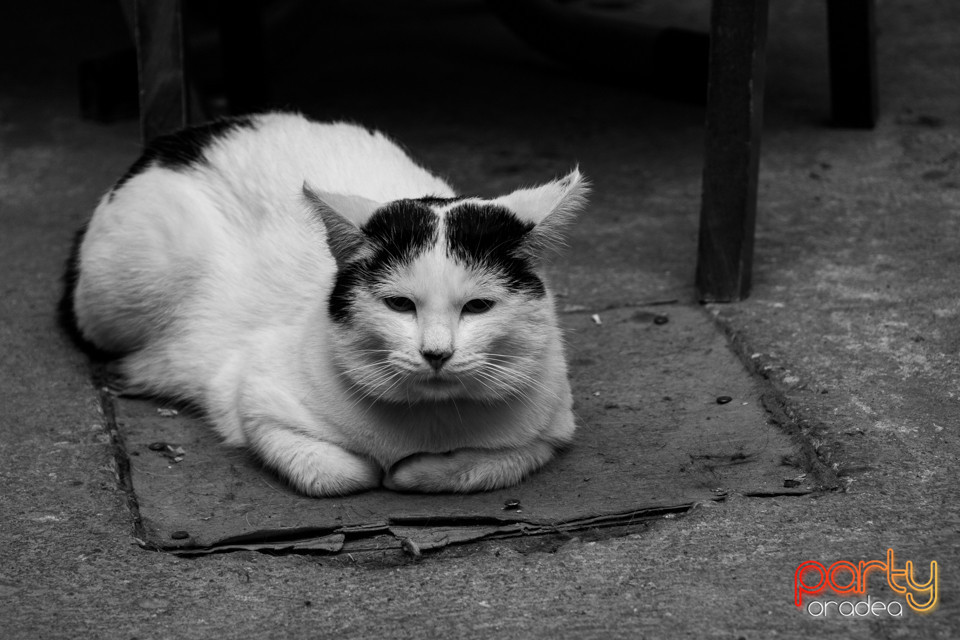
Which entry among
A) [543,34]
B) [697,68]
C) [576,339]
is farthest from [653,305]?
[543,34]

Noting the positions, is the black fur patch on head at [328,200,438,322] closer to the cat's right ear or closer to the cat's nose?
the cat's right ear

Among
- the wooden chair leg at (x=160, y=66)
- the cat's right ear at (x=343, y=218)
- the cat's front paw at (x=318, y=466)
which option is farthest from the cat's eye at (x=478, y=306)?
the wooden chair leg at (x=160, y=66)

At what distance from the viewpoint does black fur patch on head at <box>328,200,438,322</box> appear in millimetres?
2814

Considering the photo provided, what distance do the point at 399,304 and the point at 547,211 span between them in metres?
0.42

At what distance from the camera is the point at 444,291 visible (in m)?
2.76

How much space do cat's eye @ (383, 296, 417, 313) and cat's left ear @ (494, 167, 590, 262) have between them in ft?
0.99

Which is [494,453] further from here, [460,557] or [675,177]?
A: [675,177]

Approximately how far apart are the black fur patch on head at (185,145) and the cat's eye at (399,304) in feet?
4.01

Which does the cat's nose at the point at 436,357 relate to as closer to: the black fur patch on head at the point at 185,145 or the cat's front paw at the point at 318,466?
the cat's front paw at the point at 318,466

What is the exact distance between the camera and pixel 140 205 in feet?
12.2

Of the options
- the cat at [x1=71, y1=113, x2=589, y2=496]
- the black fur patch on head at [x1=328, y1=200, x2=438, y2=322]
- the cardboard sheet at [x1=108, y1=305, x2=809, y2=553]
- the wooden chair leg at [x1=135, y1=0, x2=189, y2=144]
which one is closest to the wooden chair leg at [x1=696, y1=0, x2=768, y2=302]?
the cardboard sheet at [x1=108, y1=305, x2=809, y2=553]

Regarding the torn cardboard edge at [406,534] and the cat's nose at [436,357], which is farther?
the torn cardboard edge at [406,534]

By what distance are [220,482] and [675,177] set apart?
2.74 m

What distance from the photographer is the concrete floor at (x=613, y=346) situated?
2.59m
